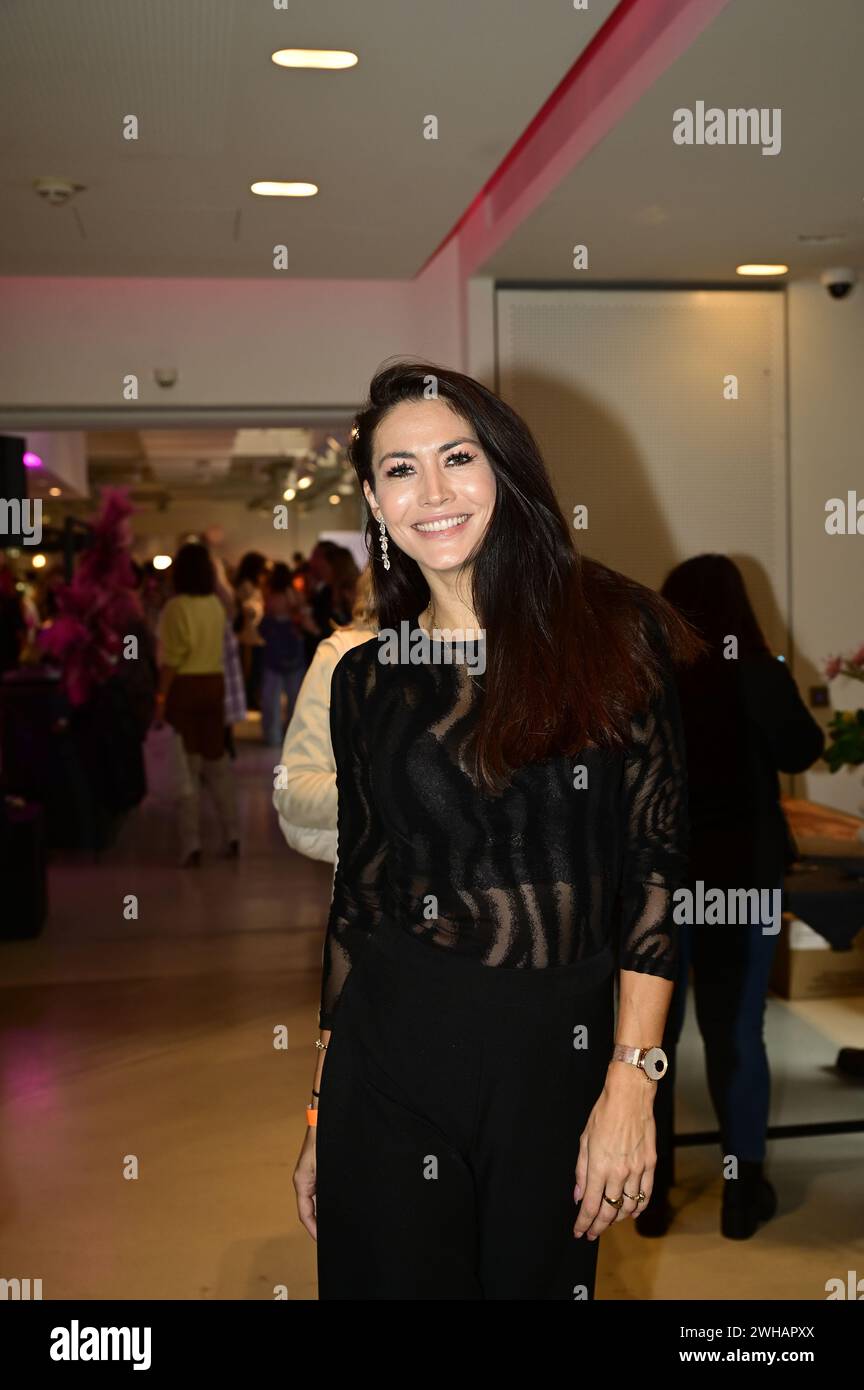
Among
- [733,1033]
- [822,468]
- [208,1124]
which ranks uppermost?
[822,468]

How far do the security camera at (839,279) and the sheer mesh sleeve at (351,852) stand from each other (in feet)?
14.3

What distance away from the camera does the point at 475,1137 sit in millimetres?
1711

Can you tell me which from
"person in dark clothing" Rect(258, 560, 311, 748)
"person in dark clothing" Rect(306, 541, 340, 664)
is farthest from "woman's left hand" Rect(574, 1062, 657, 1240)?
"person in dark clothing" Rect(258, 560, 311, 748)

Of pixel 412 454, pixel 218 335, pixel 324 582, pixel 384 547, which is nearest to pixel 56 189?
pixel 218 335

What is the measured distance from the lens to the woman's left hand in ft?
5.47

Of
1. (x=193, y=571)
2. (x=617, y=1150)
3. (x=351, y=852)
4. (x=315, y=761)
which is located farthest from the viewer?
(x=193, y=571)

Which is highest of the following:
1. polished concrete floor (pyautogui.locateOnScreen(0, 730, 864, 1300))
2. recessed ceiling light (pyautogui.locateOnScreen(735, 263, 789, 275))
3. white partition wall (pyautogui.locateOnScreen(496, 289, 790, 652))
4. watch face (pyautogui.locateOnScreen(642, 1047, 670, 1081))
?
recessed ceiling light (pyautogui.locateOnScreen(735, 263, 789, 275))

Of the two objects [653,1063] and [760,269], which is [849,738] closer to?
[760,269]

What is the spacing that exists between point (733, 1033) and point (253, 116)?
2.80 m

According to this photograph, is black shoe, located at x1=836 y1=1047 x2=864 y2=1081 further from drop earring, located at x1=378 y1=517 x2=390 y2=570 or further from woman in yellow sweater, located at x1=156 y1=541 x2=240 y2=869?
woman in yellow sweater, located at x1=156 y1=541 x2=240 y2=869

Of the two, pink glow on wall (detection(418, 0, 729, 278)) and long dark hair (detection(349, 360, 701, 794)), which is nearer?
long dark hair (detection(349, 360, 701, 794))

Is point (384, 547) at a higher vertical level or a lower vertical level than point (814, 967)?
higher

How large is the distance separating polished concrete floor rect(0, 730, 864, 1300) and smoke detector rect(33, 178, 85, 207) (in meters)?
2.85

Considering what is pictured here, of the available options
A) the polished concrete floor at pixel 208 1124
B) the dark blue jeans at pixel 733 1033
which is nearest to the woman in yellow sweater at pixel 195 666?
the polished concrete floor at pixel 208 1124
